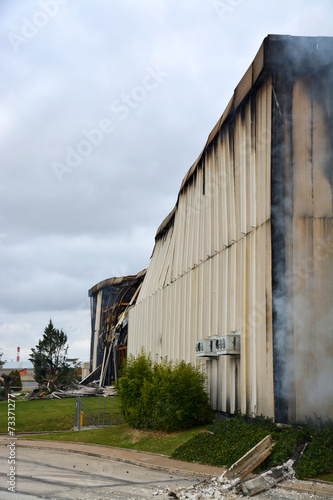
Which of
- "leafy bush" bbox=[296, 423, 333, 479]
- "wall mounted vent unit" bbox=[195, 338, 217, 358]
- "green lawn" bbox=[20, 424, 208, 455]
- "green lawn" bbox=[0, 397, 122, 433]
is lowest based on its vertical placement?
"green lawn" bbox=[0, 397, 122, 433]

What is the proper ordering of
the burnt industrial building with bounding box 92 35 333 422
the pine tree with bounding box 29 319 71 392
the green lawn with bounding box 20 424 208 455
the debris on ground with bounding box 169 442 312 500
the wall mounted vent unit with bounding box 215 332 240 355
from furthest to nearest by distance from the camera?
1. the pine tree with bounding box 29 319 71 392
2. the wall mounted vent unit with bounding box 215 332 240 355
3. the green lawn with bounding box 20 424 208 455
4. the burnt industrial building with bounding box 92 35 333 422
5. the debris on ground with bounding box 169 442 312 500

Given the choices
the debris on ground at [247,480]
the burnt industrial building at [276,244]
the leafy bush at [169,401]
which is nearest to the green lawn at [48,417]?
the leafy bush at [169,401]

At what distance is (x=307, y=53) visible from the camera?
1499 centimetres

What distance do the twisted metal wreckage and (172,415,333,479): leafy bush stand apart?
2715 cm

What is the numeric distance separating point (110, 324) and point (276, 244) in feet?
139

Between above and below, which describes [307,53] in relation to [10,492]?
above

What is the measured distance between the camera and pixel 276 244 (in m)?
14.2

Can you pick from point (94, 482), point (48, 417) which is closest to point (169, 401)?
point (94, 482)

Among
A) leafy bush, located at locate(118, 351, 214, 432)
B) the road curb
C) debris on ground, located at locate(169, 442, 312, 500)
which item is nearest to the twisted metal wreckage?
leafy bush, located at locate(118, 351, 214, 432)

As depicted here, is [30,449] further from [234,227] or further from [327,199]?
[327,199]

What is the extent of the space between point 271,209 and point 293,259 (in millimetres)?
1526

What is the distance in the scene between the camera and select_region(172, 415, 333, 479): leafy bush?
10.9 meters

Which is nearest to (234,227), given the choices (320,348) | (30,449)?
(320,348)

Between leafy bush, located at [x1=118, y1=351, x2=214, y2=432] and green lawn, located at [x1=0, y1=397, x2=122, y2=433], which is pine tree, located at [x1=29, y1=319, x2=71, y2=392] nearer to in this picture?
green lawn, located at [x1=0, y1=397, x2=122, y2=433]
